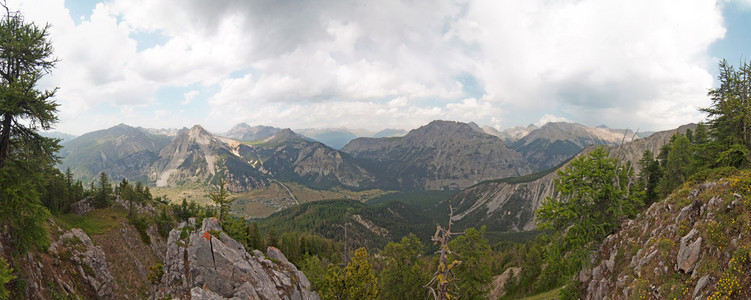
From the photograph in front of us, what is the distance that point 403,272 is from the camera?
126 ft

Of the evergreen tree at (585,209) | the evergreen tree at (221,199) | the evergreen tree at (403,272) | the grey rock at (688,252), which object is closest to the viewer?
the grey rock at (688,252)

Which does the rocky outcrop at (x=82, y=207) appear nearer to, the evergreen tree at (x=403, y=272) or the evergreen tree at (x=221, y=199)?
the evergreen tree at (x=221, y=199)

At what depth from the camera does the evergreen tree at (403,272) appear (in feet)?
124

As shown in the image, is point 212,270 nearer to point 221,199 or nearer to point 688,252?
point 221,199

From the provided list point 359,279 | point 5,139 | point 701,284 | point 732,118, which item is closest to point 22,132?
point 5,139

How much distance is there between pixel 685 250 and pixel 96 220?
87.6m

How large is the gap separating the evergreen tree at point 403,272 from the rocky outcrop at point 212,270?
13.7 metres

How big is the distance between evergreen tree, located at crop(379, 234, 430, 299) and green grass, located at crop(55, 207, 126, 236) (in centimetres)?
5081

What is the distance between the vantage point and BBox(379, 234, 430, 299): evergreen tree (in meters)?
37.7

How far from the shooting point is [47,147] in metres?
22.2

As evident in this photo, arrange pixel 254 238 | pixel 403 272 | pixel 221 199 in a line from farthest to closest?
pixel 254 238
pixel 403 272
pixel 221 199

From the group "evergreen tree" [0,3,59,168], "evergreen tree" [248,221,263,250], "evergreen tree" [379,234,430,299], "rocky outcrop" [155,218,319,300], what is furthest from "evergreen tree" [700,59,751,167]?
"evergreen tree" [248,221,263,250]

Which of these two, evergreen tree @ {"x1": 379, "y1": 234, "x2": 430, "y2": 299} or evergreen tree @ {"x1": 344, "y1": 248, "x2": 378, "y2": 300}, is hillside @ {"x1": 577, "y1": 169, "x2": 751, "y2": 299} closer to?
evergreen tree @ {"x1": 379, "y1": 234, "x2": 430, "y2": 299}

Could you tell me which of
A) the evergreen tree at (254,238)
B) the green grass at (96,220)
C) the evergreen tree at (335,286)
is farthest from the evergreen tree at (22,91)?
the evergreen tree at (254,238)
